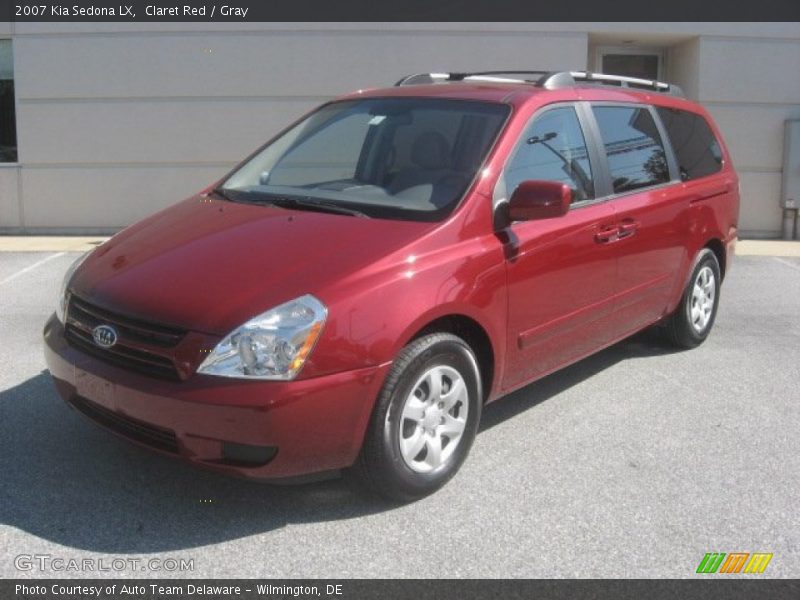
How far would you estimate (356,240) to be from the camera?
3615 millimetres

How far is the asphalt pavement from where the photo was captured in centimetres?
318

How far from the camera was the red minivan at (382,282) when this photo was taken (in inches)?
126

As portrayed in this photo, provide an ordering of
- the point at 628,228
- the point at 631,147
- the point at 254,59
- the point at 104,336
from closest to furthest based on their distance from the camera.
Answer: the point at 104,336 → the point at 628,228 → the point at 631,147 → the point at 254,59

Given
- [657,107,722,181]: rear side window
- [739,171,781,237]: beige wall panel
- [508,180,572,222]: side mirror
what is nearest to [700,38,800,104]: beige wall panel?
[739,171,781,237]: beige wall panel

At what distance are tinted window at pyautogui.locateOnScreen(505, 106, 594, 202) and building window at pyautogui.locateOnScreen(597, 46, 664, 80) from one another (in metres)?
7.60

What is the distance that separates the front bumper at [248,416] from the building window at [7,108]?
28.7 feet

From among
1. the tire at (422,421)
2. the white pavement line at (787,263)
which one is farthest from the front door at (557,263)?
the white pavement line at (787,263)

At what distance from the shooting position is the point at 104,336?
3.49 m

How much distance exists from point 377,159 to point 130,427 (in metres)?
1.86

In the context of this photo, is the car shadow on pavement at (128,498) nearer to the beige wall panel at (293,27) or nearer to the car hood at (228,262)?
the car hood at (228,262)

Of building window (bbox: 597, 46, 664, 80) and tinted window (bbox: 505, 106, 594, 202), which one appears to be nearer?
tinted window (bbox: 505, 106, 594, 202)

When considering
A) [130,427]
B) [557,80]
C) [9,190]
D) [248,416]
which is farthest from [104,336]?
[9,190]
